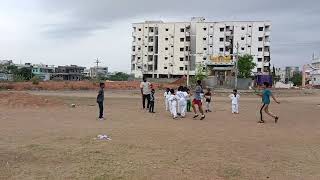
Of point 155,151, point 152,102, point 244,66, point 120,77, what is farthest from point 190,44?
point 155,151

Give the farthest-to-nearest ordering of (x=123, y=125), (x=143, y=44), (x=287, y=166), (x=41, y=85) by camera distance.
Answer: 1. (x=143, y=44)
2. (x=41, y=85)
3. (x=123, y=125)
4. (x=287, y=166)

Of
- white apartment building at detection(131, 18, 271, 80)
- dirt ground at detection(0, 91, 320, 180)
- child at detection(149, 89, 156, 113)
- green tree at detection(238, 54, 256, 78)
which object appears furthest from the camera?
white apartment building at detection(131, 18, 271, 80)

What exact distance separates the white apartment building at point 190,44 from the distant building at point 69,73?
81.5ft

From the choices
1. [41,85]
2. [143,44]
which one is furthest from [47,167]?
[143,44]

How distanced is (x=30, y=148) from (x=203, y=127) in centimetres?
747

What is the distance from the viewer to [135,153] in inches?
405

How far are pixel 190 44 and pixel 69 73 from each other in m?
41.6

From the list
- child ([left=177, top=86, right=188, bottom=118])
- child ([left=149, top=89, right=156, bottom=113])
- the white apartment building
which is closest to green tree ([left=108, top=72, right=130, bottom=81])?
the white apartment building

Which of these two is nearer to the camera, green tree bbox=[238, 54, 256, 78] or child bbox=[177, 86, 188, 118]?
child bbox=[177, 86, 188, 118]

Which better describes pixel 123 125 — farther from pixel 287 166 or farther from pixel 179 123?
pixel 287 166

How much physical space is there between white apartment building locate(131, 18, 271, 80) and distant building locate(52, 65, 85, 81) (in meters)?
24.8

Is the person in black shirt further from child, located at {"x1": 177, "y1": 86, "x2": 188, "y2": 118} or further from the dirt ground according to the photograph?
the dirt ground

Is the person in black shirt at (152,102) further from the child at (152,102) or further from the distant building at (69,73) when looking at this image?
the distant building at (69,73)

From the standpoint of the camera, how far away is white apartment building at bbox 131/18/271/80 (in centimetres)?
9950
